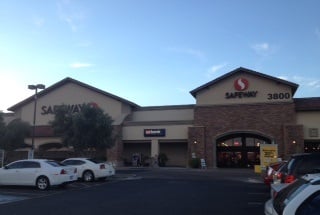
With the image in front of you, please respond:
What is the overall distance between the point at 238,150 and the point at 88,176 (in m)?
25.6

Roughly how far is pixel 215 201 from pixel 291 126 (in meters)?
29.4

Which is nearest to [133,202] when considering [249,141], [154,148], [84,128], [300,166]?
[300,166]

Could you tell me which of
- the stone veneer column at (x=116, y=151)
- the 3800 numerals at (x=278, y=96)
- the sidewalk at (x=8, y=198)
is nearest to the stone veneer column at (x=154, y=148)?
the stone veneer column at (x=116, y=151)

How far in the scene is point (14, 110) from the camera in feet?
182

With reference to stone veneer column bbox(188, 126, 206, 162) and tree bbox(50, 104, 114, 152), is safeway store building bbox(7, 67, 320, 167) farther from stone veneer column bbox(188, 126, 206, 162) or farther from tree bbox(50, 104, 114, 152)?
tree bbox(50, 104, 114, 152)

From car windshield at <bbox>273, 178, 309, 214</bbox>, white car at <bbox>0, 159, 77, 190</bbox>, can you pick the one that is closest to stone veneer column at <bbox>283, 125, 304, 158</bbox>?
white car at <bbox>0, 159, 77, 190</bbox>

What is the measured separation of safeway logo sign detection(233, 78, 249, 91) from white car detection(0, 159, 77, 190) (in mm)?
28145

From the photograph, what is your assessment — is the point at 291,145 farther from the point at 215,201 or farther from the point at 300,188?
the point at 300,188

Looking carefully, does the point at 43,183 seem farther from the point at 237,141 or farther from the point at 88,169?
the point at 237,141

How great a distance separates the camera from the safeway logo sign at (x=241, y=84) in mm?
44969

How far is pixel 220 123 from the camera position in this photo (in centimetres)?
4481

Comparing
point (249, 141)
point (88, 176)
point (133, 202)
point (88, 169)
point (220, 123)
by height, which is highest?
point (220, 123)

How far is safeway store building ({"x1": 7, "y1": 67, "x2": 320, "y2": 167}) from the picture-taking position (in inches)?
1694

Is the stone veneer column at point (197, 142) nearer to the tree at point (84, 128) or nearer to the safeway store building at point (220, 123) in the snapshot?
the safeway store building at point (220, 123)
